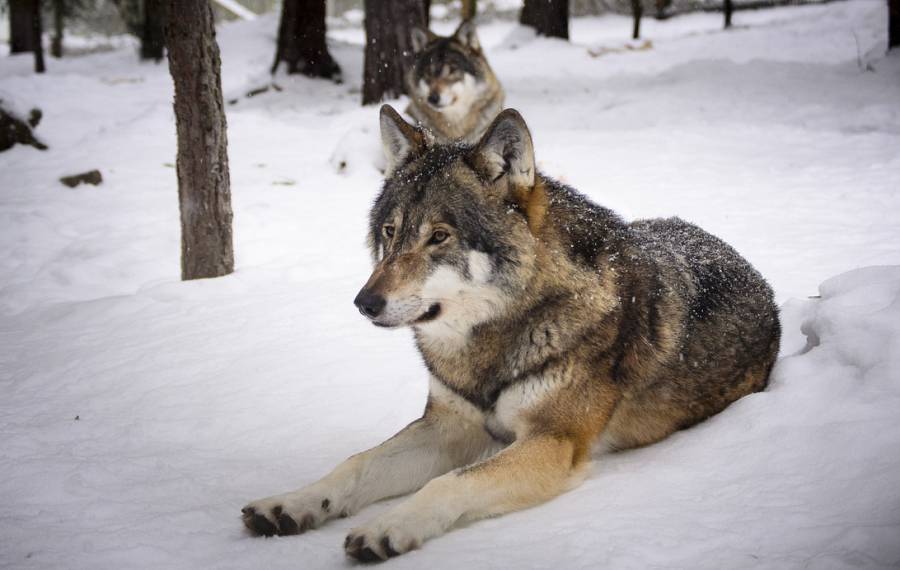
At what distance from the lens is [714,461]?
260 centimetres

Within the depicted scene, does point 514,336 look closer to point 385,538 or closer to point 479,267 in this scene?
point 479,267

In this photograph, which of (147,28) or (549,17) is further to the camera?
(147,28)

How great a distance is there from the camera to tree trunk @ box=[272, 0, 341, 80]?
1349cm

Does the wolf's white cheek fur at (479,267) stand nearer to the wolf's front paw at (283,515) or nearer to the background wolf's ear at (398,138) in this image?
the background wolf's ear at (398,138)

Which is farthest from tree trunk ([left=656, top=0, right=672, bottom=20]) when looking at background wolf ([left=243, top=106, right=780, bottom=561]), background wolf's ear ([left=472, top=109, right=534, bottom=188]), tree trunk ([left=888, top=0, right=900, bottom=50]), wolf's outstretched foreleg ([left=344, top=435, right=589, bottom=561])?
wolf's outstretched foreleg ([left=344, top=435, right=589, bottom=561])

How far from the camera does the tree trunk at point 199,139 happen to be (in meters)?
4.96

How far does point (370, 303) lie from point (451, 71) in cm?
709

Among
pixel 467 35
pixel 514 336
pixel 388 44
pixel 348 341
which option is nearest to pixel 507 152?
pixel 514 336

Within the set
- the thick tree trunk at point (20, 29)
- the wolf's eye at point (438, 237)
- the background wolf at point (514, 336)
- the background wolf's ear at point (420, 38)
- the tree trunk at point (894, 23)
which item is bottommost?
the thick tree trunk at point (20, 29)

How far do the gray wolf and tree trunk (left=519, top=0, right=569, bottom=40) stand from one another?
8156 millimetres

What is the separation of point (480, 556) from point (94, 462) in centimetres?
193

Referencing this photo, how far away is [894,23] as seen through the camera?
36.1 feet

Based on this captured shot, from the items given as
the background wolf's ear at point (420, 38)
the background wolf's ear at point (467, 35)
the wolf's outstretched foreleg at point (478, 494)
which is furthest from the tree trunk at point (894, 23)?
the wolf's outstretched foreleg at point (478, 494)

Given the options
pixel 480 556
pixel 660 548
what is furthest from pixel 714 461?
pixel 480 556
